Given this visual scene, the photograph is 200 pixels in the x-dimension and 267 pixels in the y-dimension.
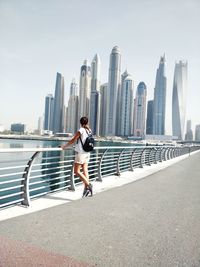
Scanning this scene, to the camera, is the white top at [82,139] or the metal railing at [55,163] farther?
the white top at [82,139]

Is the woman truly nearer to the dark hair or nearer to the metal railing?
the dark hair

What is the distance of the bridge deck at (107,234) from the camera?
123 inches

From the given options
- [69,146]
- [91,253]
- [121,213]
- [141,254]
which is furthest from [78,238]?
[69,146]

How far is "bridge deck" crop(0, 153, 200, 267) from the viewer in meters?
3.12

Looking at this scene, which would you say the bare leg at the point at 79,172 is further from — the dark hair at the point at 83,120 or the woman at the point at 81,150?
the dark hair at the point at 83,120

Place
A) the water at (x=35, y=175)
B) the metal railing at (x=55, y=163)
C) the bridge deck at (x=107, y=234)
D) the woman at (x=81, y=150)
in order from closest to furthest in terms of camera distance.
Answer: the bridge deck at (x=107, y=234)
the metal railing at (x=55, y=163)
the water at (x=35, y=175)
the woman at (x=81, y=150)

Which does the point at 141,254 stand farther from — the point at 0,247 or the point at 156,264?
the point at 0,247

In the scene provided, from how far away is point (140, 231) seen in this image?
4.10 metres

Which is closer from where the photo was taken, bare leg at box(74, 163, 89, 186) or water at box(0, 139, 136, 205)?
water at box(0, 139, 136, 205)

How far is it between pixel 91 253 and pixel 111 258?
27 cm

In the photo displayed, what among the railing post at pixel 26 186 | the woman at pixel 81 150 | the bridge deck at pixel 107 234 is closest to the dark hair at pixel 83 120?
the woman at pixel 81 150

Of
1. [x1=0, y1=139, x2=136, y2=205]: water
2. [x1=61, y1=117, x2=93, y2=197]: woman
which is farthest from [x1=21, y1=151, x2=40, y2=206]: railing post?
[x1=61, y1=117, x2=93, y2=197]: woman

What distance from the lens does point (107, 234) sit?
3.89 metres

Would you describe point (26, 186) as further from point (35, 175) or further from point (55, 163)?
point (35, 175)
